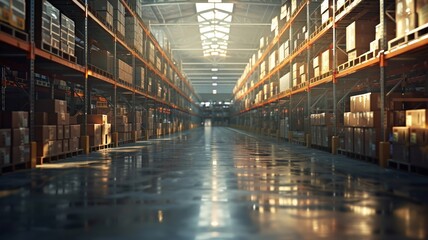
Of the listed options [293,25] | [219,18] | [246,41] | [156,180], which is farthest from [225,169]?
[246,41]

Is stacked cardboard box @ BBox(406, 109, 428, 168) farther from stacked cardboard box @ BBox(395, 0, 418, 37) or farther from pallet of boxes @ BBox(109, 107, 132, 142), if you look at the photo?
pallet of boxes @ BBox(109, 107, 132, 142)

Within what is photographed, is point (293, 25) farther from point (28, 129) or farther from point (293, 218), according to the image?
point (293, 218)

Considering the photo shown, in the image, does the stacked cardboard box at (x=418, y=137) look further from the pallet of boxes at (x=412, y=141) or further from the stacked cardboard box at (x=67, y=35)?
the stacked cardboard box at (x=67, y=35)

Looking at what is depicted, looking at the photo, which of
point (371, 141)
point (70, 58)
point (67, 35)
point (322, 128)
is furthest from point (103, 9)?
point (371, 141)

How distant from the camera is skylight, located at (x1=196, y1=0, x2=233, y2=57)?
2559 centimetres

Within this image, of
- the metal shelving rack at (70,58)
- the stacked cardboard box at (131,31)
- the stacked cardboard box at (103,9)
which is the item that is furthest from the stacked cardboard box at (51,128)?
the stacked cardboard box at (131,31)

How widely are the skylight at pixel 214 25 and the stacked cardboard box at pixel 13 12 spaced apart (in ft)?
52.9

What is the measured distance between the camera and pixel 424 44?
6465mm

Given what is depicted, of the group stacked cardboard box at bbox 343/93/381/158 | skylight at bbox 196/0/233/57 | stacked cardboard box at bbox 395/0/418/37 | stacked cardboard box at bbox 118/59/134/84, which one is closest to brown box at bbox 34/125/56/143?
stacked cardboard box at bbox 118/59/134/84

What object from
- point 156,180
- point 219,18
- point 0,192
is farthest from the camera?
point 219,18

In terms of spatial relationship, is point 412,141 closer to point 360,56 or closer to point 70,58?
point 360,56

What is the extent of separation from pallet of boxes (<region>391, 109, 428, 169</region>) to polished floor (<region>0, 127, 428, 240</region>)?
353mm

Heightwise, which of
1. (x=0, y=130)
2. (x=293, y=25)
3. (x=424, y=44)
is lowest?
(x=0, y=130)

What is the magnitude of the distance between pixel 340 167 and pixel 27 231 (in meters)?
6.55
